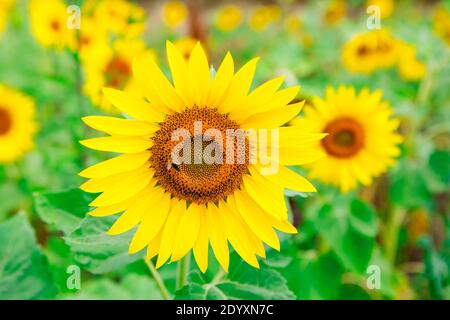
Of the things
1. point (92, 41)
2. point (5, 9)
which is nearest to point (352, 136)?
point (92, 41)

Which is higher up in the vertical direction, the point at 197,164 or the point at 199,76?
the point at 199,76

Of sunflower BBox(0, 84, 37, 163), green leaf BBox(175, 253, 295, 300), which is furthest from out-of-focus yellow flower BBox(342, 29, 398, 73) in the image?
green leaf BBox(175, 253, 295, 300)

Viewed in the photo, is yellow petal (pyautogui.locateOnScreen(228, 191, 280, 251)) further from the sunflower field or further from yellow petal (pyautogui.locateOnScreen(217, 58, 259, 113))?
yellow petal (pyautogui.locateOnScreen(217, 58, 259, 113))

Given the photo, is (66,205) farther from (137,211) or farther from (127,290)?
(127,290)

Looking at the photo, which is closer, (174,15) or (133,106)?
(133,106)

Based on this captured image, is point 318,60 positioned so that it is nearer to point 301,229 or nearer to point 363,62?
point 363,62
